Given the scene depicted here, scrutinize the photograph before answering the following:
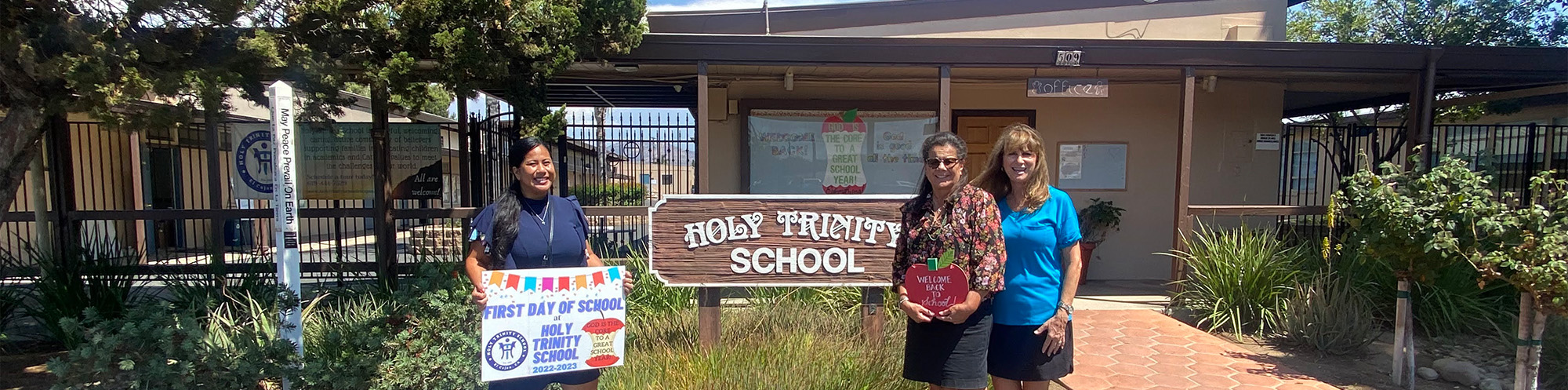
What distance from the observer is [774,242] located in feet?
13.2

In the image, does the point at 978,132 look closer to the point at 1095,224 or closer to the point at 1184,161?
the point at 1095,224

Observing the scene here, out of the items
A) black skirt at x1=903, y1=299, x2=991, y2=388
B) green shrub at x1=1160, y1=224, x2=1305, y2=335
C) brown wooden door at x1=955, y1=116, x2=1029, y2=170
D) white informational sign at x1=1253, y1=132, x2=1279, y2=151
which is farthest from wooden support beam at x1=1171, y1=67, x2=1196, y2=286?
black skirt at x1=903, y1=299, x2=991, y2=388

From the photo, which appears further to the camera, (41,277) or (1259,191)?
(1259,191)

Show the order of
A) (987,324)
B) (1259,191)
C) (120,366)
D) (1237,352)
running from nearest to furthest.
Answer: (987,324) < (120,366) < (1237,352) < (1259,191)

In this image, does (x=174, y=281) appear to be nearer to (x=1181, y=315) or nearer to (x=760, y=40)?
(x=760, y=40)

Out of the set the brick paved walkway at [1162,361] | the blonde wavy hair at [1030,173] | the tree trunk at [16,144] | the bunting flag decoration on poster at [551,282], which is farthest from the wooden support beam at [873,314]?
the tree trunk at [16,144]

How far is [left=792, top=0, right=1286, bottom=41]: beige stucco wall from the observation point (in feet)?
23.2

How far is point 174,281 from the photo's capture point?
459cm

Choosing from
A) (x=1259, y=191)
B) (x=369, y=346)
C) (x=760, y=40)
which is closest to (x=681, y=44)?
(x=760, y=40)

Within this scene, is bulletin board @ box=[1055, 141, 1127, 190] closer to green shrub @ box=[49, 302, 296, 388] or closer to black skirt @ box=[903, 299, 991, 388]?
black skirt @ box=[903, 299, 991, 388]

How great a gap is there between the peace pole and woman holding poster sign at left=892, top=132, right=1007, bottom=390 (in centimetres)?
284

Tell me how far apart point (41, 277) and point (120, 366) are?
108 inches

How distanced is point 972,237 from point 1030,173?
333 mm

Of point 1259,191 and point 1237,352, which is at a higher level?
point 1259,191
